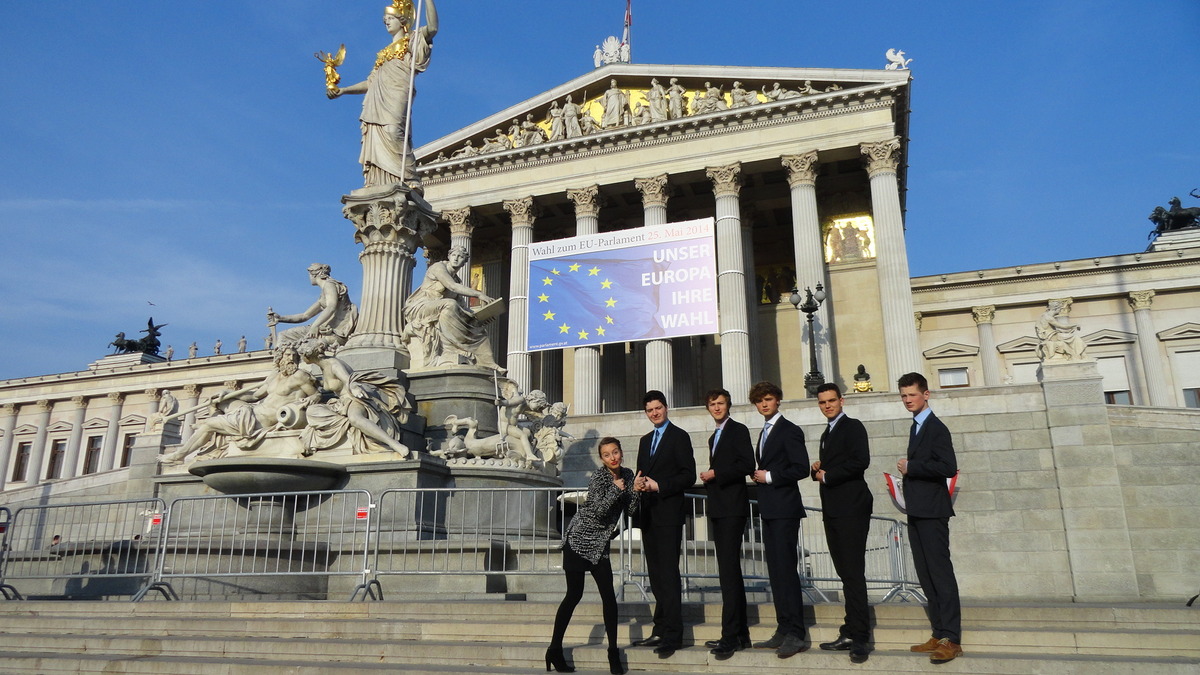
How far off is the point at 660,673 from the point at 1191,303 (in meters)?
42.6

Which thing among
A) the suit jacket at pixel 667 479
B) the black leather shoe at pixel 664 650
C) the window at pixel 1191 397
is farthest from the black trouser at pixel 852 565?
the window at pixel 1191 397

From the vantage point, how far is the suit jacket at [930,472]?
5.35 m

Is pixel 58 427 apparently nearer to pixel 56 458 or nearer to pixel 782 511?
pixel 56 458

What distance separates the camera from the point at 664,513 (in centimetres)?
580

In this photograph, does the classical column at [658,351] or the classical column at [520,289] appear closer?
the classical column at [658,351]

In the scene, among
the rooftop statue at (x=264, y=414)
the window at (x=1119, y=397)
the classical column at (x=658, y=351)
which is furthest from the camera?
the window at (x=1119, y=397)

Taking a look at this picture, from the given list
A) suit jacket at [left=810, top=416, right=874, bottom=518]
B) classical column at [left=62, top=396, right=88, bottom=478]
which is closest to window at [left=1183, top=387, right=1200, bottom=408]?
suit jacket at [left=810, top=416, right=874, bottom=518]

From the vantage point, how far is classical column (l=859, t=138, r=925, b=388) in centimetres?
2796

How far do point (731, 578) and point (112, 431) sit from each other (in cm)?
6072

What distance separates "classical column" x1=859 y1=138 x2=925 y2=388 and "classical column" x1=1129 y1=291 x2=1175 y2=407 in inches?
613

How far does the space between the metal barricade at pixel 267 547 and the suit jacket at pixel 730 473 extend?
13.4 ft

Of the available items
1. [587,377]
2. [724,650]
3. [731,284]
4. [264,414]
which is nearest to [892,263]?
[731,284]

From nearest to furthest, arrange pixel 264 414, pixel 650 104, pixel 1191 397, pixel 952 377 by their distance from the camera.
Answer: pixel 264 414
pixel 650 104
pixel 1191 397
pixel 952 377

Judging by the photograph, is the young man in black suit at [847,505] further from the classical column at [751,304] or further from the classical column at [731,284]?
the classical column at [751,304]
